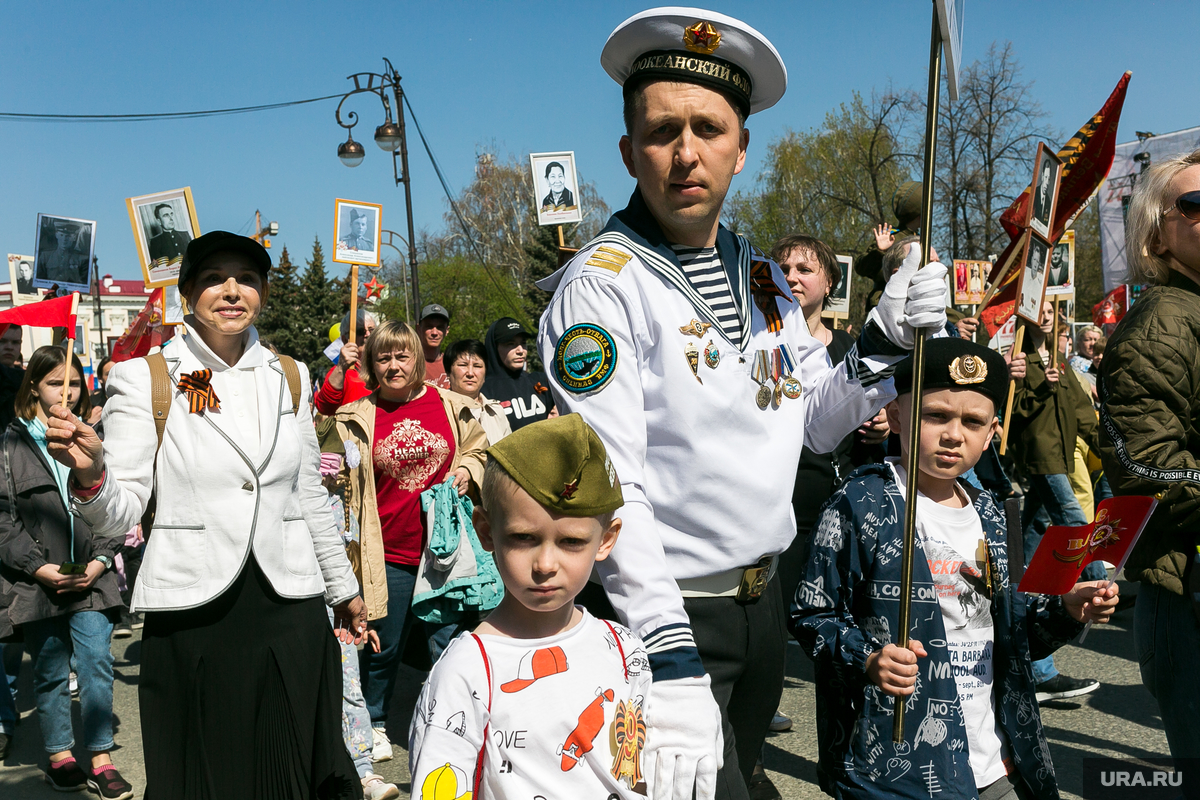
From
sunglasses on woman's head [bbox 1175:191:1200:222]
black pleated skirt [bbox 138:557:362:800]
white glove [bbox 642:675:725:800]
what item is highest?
sunglasses on woman's head [bbox 1175:191:1200:222]

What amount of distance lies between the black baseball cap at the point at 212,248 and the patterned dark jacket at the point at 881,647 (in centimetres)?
219

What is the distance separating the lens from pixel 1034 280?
4074 millimetres

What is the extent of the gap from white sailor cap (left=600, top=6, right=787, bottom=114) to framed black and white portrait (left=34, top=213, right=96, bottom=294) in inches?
136

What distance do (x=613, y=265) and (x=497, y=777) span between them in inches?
43.7

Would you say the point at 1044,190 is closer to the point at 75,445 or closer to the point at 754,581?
the point at 754,581

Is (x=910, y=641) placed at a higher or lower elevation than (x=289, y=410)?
lower

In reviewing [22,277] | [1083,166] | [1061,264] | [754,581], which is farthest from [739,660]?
[1061,264]

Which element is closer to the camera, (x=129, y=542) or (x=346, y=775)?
(x=346, y=775)

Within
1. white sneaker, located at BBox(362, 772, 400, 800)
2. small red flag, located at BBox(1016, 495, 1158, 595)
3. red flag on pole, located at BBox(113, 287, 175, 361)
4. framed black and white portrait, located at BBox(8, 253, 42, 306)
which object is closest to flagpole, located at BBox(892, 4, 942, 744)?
small red flag, located at BBox(1016, 495, 1158, 595)

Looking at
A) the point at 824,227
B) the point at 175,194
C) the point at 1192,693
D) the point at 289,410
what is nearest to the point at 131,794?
the point at 289,410

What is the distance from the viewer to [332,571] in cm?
394

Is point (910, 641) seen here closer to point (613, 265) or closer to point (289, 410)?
point (613, 265)

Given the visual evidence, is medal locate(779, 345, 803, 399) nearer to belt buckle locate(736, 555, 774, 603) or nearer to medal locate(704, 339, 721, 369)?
medal locate(704, 339, 721, 369)

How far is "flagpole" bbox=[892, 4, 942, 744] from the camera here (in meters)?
2.24
